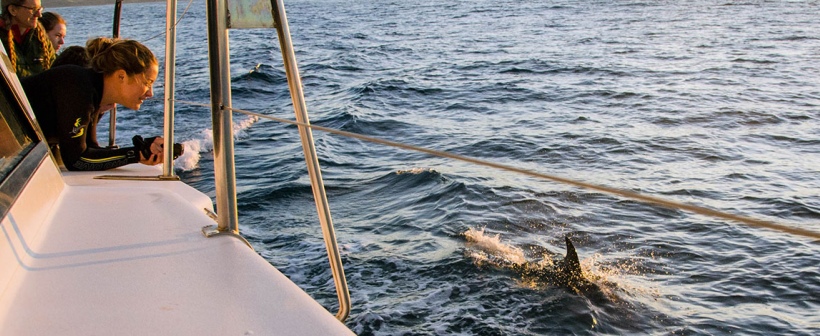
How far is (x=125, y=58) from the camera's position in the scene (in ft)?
10.6

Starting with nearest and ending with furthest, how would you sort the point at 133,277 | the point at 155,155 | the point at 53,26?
the point at 133,277
the point at 155,155
the point at 53,26

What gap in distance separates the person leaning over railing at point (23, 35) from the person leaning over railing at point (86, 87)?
1763mm

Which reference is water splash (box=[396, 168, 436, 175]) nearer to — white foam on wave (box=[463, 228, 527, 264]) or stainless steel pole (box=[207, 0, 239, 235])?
white foam on wave (box=[463, 228, 527, 264])

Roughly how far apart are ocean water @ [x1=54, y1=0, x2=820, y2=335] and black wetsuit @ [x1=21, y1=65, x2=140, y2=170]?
2871 millimetres

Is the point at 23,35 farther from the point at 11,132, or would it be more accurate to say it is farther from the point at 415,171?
the point at 415,171

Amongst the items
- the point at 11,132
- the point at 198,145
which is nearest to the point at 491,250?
the point at 11,132

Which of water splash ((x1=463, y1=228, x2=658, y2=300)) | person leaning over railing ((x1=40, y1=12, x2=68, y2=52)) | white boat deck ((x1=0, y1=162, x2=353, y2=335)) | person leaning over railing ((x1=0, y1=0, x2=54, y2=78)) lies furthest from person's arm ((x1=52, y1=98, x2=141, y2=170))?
water splash ((x1=463, y1=228, x2=658, y2=300))

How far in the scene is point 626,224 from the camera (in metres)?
8.52

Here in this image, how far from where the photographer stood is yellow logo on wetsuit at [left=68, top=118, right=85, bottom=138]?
10.9 feet

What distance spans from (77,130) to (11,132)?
737mm

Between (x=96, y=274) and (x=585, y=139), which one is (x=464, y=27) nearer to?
(x=585, y=139)

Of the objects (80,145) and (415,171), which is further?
(415,171)

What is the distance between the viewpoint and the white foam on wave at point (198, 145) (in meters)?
11.3

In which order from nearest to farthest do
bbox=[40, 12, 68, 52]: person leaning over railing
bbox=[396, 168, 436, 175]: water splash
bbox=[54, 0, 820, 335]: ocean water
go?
bbox=[40, 12, 68, 52]: person leaning over railing < bbox=[54, 0, 820, 335]: ocean water < bbox=[396, 168, 436, 175]: water splash
